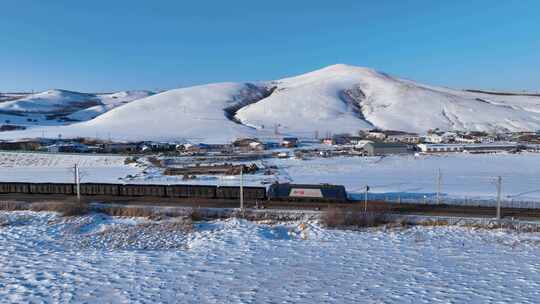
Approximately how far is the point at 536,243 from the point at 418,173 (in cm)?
2624

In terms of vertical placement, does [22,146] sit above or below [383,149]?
above

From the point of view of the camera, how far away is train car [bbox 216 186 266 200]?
86.0ft

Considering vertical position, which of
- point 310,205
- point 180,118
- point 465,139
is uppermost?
point 180,118

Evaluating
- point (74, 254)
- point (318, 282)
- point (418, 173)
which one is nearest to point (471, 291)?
point (318, 282)

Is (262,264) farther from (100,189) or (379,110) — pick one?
(379,110)

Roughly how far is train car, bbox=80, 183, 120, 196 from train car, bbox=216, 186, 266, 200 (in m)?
8.17

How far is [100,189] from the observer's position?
28578 millimetres

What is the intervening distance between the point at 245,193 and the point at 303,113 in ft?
366

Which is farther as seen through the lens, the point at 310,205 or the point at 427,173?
the point at 427,173

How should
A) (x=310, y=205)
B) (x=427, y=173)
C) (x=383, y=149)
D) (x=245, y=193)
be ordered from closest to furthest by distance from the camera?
(x=310, y=205) < (x=245, y=193) < (x=427, y=173) < (x=383, y=149)

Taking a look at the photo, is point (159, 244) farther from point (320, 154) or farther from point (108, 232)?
point (320, 154)

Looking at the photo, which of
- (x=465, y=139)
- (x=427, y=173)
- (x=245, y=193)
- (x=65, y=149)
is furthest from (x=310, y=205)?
(x=465, y=139)

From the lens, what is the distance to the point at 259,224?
19.4 m

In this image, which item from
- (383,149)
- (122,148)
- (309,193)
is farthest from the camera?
(122,148)
